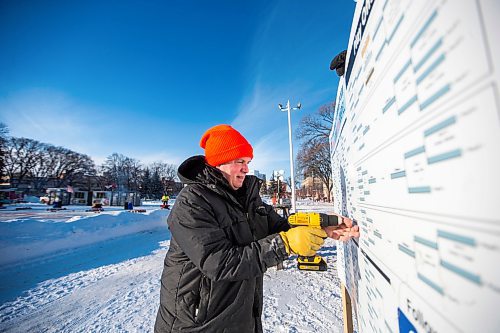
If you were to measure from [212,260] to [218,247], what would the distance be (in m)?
0.07

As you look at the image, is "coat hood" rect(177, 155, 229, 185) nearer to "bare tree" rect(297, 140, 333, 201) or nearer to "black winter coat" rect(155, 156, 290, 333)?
"black winter coat" rect(155, 156, 290, 333)

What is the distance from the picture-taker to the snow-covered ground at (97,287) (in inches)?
117

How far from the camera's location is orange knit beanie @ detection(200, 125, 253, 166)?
162 centimetres

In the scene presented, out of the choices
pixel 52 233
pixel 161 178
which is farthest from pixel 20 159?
pixel 52 233

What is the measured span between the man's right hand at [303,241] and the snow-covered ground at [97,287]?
2.25 metres

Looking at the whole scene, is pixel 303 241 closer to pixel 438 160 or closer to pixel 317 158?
pixel 438 160

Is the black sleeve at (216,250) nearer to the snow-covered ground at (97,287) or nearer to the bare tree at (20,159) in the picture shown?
the snow-covered ground at (97,287)

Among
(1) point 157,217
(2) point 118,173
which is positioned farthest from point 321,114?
(2) point 118,173

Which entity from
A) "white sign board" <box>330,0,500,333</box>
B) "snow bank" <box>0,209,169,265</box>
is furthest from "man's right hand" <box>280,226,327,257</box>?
"snow bank" <box>0,209,169,265</box>

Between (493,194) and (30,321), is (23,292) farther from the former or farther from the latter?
(493,194)

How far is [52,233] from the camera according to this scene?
23.7ft

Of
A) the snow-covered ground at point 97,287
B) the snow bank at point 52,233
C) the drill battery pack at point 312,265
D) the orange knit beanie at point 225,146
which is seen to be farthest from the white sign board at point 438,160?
the snow bank at point 52,233

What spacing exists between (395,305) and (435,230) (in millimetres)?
485

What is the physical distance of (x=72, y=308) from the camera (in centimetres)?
331
